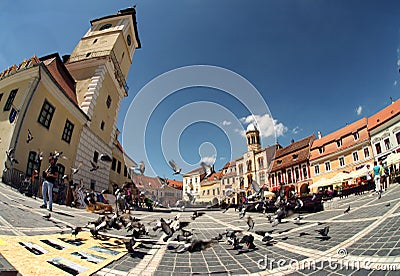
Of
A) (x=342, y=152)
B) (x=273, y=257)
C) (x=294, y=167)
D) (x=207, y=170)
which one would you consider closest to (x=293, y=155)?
(x=294, y=167)

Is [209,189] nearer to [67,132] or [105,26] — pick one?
[67,132]

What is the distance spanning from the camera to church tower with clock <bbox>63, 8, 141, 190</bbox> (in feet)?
48.0

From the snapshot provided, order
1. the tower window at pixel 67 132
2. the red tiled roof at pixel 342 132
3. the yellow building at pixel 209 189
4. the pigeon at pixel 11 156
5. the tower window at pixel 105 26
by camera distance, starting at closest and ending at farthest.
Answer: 1. the pigeon at pixel 11 156
2. the tower window at pixel 67 132
3. the tower window at pixel 105 26
4. the red tiled roof at pixel 342 132
5. the yellow building at pixel 209 189

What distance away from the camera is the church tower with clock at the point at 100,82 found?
1464cm

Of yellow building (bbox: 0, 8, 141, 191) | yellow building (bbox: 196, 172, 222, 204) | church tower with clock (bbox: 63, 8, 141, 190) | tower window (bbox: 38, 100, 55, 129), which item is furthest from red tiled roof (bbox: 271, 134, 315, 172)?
tower window (bbox: 38, 100, 55, 129)

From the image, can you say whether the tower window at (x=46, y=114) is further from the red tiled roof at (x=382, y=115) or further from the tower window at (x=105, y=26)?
the red tiled roof at (x=382, y=115)

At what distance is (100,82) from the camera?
1592cm

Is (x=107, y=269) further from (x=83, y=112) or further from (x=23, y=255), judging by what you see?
(x=83, y=112)

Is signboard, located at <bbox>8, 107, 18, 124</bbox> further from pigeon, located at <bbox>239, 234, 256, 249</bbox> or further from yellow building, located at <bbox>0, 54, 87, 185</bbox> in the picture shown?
pigeon, located at <bbox>239, 234, 256, 249</bbox>

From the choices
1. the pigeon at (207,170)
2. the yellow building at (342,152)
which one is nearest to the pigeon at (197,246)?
the pigeon at (207,170)

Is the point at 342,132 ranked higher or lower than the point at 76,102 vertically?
higher

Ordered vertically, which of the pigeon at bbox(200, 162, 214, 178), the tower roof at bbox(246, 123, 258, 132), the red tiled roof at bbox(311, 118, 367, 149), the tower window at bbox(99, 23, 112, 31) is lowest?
the pigeon at bbox(200, 162, 214, 178)

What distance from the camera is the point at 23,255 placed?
192cm

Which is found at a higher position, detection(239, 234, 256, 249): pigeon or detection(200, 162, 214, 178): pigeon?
detection(200, 162, 214, 178): pigeon
